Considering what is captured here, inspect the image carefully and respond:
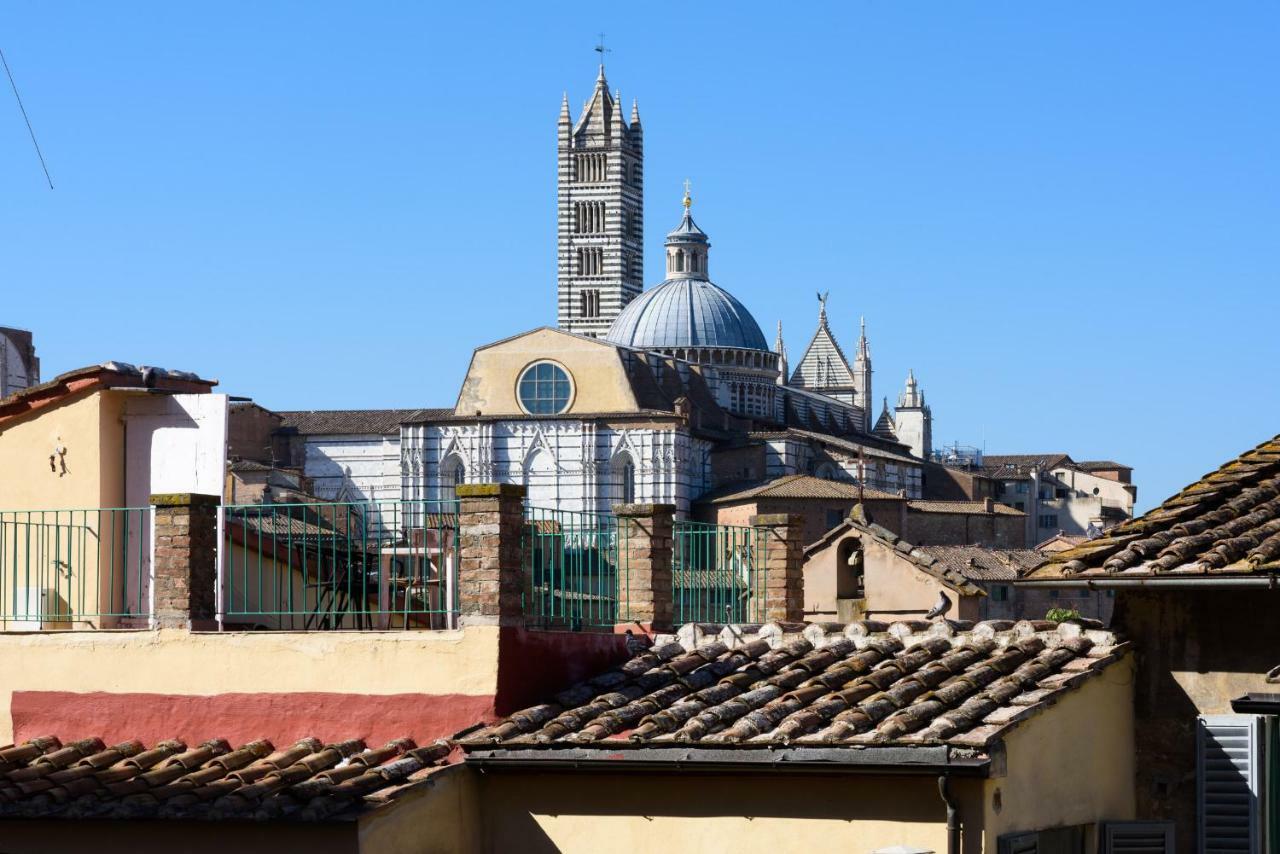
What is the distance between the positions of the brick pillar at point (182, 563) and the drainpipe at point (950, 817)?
4.14 meters

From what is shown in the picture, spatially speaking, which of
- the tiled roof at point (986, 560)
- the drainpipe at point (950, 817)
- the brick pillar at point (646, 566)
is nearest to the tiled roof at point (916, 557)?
the tiled roof at point (986, 560)

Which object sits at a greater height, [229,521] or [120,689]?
[229,521]

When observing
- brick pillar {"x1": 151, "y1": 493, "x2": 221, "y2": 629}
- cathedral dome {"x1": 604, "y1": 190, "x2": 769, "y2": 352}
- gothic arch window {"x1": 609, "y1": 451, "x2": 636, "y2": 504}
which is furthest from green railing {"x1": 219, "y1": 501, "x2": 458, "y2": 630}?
cathedral dome {"x1": 604, "y1": 190, "x2": 769, "y2": 352}

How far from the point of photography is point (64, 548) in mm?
12820

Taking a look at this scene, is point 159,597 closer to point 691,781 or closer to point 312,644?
point 312,644

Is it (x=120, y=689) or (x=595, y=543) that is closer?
(x=120, y=689)

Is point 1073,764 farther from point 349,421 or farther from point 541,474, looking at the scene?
point 349,421

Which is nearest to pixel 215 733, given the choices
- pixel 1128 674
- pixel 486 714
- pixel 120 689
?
pixel 120 689

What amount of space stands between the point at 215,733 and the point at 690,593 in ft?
13.2

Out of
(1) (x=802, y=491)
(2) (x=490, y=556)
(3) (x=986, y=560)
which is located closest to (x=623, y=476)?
(1) (x=802, y=491)

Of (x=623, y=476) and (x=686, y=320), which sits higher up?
(x=686, y=320)

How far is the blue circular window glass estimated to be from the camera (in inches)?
3541

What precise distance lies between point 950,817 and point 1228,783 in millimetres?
2208

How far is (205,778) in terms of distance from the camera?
10.4 metres
